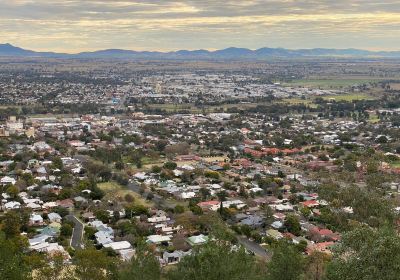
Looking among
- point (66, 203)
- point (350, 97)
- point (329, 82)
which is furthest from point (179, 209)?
point (329, 82)

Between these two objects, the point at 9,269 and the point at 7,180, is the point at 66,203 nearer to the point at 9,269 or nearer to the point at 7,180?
the point at 7,180

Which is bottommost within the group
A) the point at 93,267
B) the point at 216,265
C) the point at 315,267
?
the point at 315,267

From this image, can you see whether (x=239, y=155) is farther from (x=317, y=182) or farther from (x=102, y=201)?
(x=102, y=201)

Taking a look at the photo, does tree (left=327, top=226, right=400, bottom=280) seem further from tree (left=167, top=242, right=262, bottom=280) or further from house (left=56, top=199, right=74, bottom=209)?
house (left=56, top=199, right=74, bottom=209)

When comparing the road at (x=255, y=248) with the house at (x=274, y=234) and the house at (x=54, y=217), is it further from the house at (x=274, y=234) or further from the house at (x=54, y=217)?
the house at (x=54, y=217)

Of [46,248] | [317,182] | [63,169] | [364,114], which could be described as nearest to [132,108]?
[364,114]

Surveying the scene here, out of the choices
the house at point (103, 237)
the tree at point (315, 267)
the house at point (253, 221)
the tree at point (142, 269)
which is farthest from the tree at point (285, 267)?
the house at point (253, 221)
